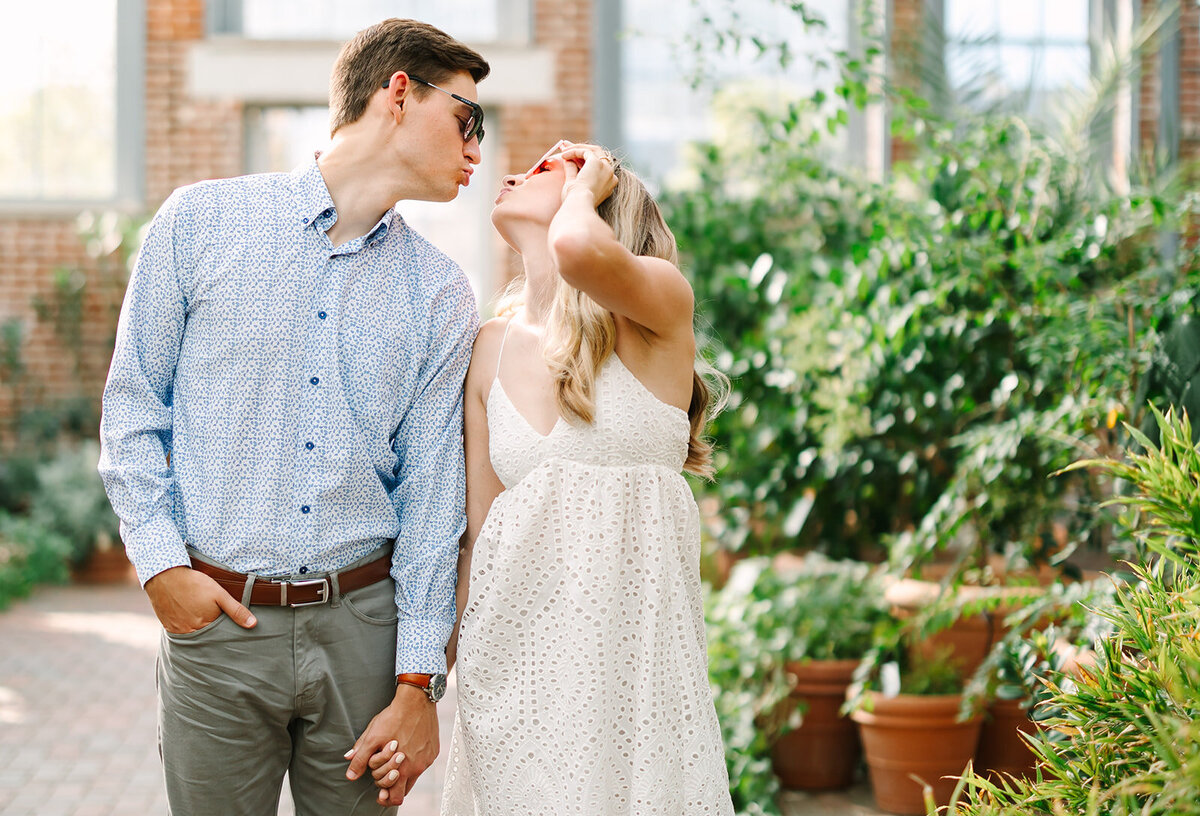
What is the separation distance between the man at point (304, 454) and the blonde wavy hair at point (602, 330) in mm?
211

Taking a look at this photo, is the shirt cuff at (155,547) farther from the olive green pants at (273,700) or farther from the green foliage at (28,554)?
the green foliage at (28,554)

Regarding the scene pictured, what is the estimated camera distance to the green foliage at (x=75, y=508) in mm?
7477

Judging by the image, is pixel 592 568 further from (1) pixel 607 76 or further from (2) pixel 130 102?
(2) pixel 130 102

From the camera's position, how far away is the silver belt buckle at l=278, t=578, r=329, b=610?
194 centimetres

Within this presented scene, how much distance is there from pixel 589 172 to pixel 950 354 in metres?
→ 2.21

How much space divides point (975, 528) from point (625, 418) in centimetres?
222

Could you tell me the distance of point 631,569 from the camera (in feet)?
6.57

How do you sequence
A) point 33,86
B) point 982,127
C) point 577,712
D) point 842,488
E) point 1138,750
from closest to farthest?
1. point 1138,750
2. point 577,712
3. point 982,127
4. point 842,488
5. point 33,86

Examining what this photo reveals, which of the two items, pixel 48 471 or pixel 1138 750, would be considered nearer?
pixel 1138 750

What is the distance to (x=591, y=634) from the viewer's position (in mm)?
1963

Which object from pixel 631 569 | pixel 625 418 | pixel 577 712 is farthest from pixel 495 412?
pixel 577 712

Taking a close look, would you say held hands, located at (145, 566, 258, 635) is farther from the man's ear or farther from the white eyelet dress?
the man's ear

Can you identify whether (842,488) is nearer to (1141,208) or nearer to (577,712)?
(1141,208)

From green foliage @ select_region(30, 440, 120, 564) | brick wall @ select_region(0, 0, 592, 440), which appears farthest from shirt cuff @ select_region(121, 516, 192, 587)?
brick wall @ select_region(0, 0, 592, 440)
